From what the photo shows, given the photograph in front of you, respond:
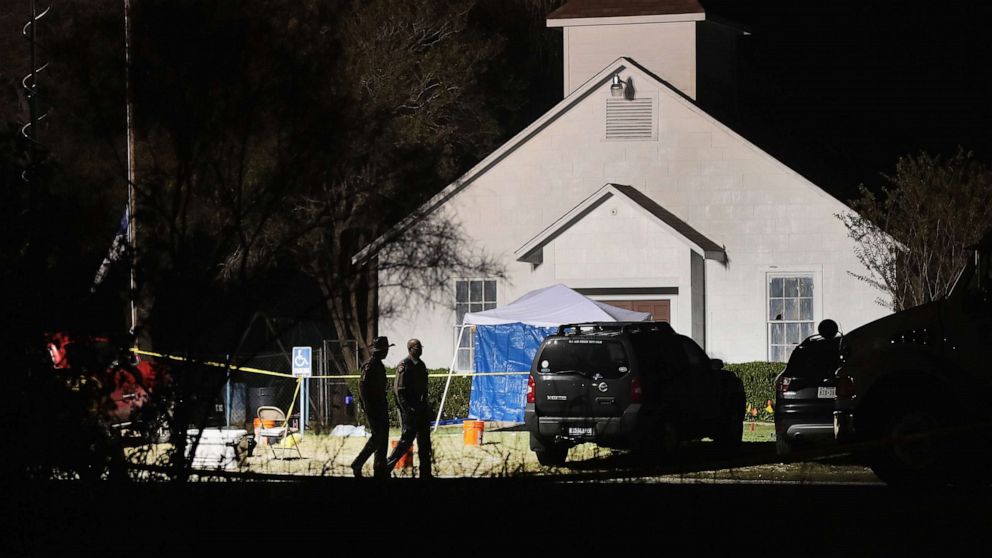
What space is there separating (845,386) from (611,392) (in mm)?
4517

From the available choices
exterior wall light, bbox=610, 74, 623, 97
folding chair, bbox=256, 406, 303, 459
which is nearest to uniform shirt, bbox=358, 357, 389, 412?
folding chair, bbox=256, 406, 303, 459

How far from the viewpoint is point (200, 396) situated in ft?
36.8

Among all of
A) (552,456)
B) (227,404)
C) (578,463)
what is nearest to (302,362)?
Answer: (227,404)

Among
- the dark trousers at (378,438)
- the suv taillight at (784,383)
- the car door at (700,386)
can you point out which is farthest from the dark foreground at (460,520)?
the car door at (700,386)

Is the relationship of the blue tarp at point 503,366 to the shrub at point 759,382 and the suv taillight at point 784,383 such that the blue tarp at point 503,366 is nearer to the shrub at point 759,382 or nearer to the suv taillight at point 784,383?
the shrub at point 759,382

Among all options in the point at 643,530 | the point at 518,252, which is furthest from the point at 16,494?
the point at 518,252

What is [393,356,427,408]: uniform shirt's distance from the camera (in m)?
18.4

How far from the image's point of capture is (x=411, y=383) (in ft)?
60.8

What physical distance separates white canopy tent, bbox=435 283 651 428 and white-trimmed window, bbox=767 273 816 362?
4056 mm

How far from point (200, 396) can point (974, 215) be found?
2143 centimetres

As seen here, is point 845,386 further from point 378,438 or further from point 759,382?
point 759,382

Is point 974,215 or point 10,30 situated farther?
point 10,30

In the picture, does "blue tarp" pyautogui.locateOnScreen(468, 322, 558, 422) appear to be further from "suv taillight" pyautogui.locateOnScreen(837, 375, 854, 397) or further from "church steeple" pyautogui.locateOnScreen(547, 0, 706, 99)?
"suv taillight" pyautogui.locateOnScreen(837, 375, 854, 397)

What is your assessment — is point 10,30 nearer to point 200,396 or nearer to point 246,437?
point 246,437
